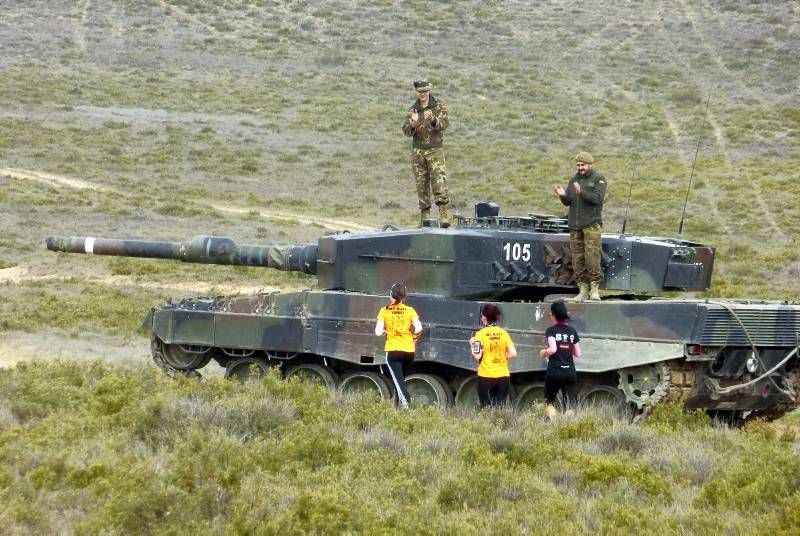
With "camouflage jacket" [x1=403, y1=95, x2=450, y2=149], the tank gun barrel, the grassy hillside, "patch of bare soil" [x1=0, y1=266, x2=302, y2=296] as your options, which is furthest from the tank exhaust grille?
"patch of bare soil" [x1=0, y1=266, x2=302, y2=296]

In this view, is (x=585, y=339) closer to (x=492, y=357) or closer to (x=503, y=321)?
(x=503, y=321)

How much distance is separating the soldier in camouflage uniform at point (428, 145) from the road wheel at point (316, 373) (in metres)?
2.05

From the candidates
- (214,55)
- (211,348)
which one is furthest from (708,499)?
(214,55)

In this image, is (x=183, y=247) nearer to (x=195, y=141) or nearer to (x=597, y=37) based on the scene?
(x=195, y=141)

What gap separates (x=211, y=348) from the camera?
1533 cm

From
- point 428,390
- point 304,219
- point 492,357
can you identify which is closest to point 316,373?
point 428,390

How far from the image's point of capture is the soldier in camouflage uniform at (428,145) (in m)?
15.2

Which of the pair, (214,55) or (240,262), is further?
(214,55)

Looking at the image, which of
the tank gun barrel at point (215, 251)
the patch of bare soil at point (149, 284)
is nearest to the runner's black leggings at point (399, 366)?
the tank gun barrel at point (215, 251)

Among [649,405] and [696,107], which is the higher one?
[696,107]

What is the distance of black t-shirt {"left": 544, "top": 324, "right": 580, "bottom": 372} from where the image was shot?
12602 mm

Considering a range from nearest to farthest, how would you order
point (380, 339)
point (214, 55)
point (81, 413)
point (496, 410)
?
point (81, 413) < point (496, 410) < point (380, 339) < point (214, 55)

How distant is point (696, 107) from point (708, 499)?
3890cm

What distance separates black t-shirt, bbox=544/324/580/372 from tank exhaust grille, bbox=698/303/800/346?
1.26 m
